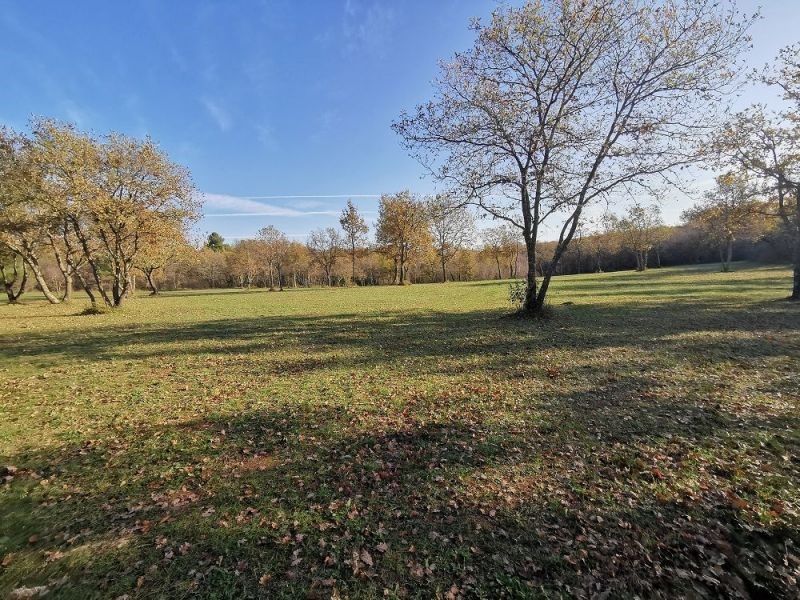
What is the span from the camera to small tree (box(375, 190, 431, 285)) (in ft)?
191

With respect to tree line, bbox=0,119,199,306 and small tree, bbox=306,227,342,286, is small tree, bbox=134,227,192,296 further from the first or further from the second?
small tree, bbox=306,227,342,286

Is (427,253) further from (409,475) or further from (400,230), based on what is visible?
(409,475)

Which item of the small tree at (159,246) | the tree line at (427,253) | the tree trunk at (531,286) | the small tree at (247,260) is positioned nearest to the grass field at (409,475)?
the tree trunk at (531,286)

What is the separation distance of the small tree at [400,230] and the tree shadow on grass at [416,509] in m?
52.4

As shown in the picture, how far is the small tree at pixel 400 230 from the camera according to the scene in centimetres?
5834

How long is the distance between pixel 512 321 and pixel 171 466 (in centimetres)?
1472

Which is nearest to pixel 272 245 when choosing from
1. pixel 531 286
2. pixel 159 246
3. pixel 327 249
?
→ pixel 327 249

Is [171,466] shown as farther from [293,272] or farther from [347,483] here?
[293,272]

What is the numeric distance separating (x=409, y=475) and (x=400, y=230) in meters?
55.7

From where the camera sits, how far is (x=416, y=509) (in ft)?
14.8

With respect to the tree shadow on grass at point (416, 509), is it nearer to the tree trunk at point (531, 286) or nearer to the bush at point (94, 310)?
the tree trunk at point (531, 286)

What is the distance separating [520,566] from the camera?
143 inches

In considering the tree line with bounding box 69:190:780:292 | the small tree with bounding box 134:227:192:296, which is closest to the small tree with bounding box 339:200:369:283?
the tree line with bounding box 69:190:780:292

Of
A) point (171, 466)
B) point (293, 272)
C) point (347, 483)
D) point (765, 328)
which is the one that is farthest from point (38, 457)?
point (293, 272)
